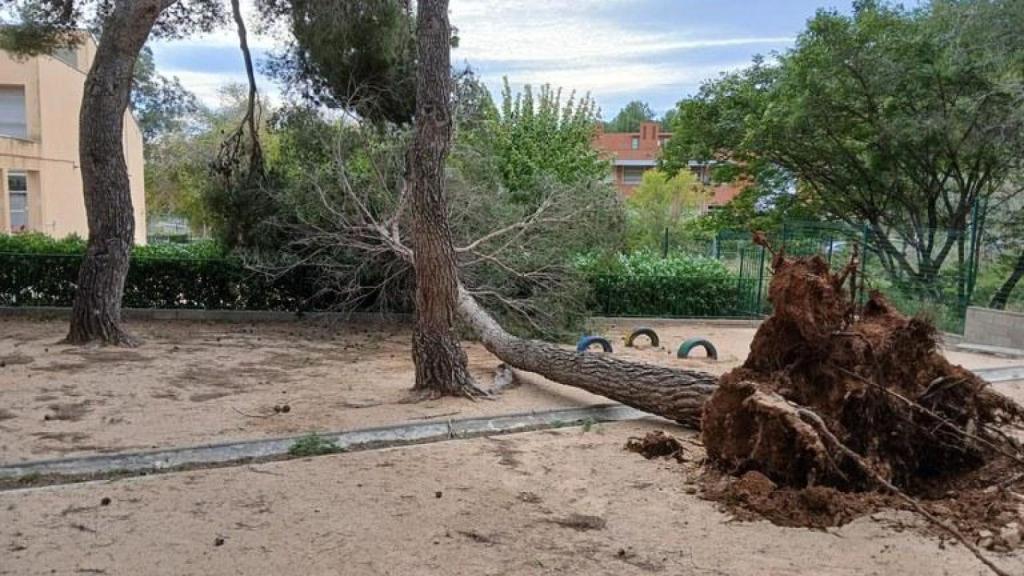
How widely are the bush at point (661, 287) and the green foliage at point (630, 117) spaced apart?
190 ft

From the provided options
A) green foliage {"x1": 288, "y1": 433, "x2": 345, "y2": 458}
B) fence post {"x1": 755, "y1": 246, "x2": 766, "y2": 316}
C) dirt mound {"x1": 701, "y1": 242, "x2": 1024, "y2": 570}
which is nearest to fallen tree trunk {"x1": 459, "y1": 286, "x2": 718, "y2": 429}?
dirt mound {"x1": 701, "y1": 242, "x2": 1024, "y2": 570}

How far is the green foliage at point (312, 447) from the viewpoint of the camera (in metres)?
5.00

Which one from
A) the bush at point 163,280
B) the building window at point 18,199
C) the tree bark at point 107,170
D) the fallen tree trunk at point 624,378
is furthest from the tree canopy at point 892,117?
the building window at point 18,199

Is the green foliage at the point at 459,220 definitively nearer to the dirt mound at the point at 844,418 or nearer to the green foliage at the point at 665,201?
the dirt mound at the point at 844,418

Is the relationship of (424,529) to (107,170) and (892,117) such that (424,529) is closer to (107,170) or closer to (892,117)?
(107,170)

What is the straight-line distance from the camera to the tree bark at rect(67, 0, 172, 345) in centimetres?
950

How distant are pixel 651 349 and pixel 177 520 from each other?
8.06m

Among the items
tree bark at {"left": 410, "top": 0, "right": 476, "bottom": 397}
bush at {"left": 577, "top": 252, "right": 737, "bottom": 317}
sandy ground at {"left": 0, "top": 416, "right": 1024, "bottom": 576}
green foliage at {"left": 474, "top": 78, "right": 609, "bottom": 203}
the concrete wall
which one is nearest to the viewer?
sandy ground at {"left": 0, "top": 416, "right": 1024, "bottom": 576}

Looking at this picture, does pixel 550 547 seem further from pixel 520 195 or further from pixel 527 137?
pixel 527 137

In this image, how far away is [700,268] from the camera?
15.0m

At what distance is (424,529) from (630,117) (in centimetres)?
7699

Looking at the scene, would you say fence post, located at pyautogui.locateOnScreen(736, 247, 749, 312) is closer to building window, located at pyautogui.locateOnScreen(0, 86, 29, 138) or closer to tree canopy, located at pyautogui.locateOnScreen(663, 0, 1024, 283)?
tree canopy, located at pyautogui.locateOnScreen(663, 0, 1024, 283)

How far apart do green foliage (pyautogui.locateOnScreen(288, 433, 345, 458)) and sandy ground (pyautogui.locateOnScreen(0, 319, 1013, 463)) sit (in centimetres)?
50

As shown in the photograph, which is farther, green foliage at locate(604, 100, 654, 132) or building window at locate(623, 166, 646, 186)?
green foliage at locate(604, 100, 654, 132)
